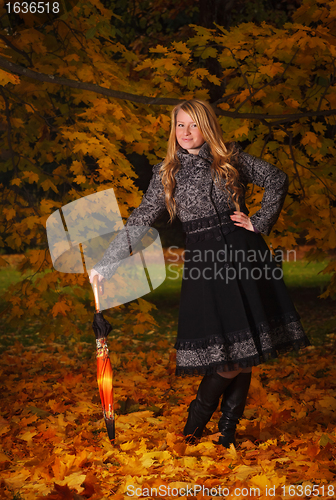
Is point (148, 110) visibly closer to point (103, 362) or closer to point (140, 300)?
point (140, 300)

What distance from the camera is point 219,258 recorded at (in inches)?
105

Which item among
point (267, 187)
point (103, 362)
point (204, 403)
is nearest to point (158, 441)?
point (204, 403)

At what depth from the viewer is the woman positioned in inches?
103

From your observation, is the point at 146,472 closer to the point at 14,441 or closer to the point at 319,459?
the point at 319,459

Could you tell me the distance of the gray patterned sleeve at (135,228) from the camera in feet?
9.14

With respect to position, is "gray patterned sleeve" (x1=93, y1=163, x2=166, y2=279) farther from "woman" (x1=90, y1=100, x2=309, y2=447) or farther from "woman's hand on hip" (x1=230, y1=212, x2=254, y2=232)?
"woman's hand on hip" (x1=230, y1=212, x2=254, y2=232)

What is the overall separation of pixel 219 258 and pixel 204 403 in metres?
0.85

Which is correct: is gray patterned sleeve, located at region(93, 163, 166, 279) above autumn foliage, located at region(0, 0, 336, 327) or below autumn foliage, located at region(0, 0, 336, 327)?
below

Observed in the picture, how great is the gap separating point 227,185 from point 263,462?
57.9 inches

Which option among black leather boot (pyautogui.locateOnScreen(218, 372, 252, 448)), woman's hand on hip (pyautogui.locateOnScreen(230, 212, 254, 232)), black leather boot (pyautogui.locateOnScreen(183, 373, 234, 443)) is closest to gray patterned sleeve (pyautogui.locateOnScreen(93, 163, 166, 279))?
woman's hand on hip (pyautogui.locateOnScreen(230, 212, 254, 232))

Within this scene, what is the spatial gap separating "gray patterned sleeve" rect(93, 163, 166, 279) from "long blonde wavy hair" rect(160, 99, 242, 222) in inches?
3.0

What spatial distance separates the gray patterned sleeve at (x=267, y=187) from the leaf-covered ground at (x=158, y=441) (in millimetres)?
1241

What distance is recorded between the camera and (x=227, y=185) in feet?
8.82

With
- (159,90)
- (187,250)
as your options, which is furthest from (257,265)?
(159,90)
